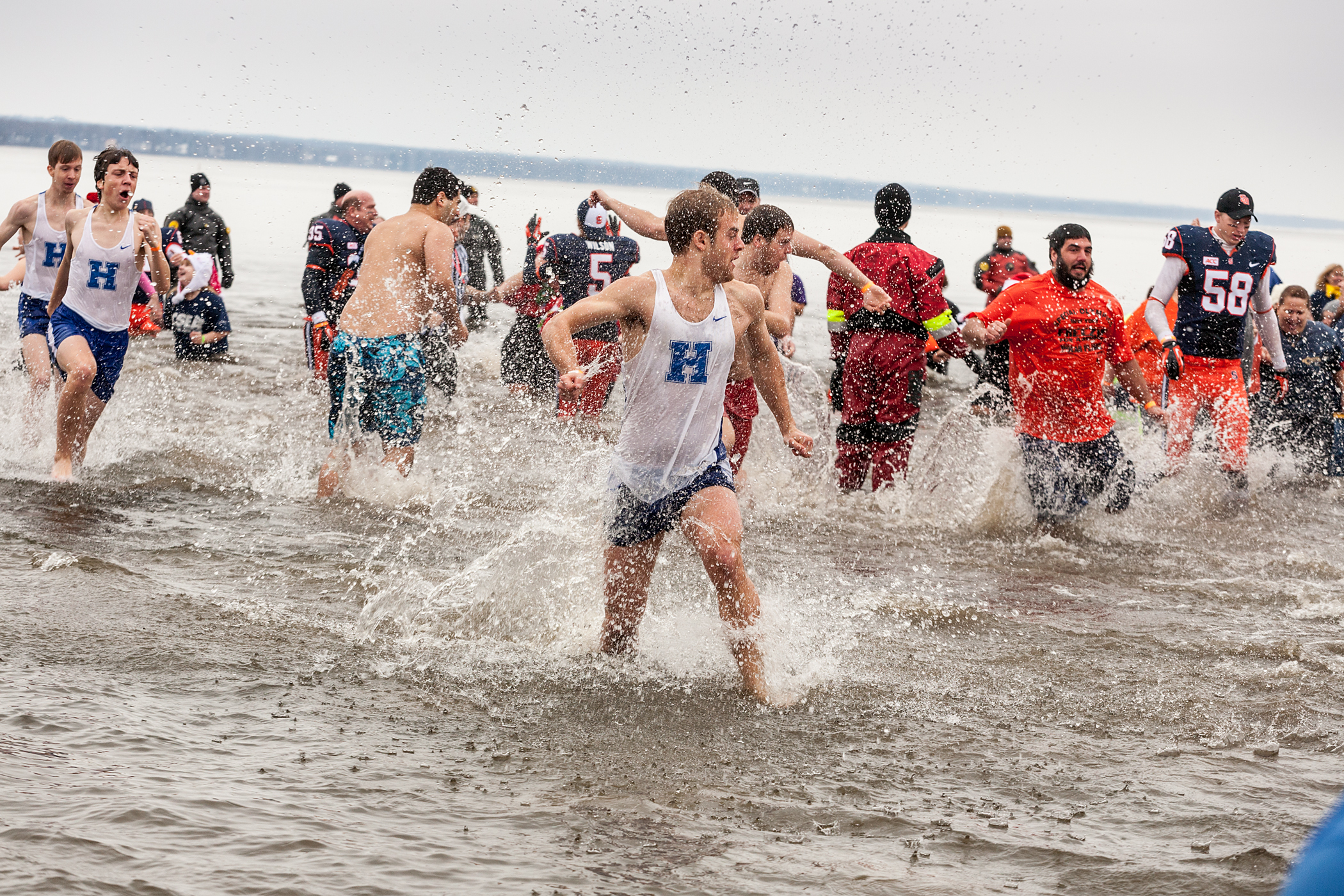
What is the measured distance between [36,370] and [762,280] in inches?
172

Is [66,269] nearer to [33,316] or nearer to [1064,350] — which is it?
[33,316]

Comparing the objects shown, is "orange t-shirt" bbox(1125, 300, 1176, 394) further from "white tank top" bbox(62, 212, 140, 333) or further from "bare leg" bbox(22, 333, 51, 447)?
"bare leg" bbox(22, 333, 51, 447)

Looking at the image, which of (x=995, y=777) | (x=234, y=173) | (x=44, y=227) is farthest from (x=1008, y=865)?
(x=234, y=173)

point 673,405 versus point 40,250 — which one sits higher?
point 40,250

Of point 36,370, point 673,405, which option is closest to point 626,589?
A: point 673,405

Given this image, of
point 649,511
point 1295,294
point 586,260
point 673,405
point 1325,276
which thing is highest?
point 1325,276

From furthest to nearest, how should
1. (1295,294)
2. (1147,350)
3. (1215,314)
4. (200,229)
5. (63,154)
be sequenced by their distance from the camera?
(200,229), (1295,294), (1147,350), (1215,314), (63,154)

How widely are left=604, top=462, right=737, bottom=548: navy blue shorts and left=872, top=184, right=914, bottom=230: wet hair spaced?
3705mm

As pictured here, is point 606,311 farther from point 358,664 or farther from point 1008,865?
point 1008,865

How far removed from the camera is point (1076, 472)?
7098mm

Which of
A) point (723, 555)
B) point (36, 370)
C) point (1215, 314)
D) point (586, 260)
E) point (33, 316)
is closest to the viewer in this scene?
point (723, 555)

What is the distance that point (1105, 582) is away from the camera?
260 inches

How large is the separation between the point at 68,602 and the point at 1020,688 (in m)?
3.75

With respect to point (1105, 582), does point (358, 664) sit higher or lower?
lower
